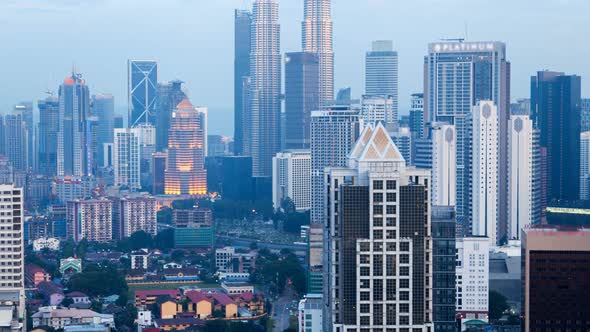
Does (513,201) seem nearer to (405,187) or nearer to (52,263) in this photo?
(52,263)

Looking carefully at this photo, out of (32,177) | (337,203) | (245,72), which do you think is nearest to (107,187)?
(32,177)

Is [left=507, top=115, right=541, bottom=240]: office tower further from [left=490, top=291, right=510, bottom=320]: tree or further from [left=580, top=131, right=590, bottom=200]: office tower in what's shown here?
[left=490, top=291, right=510, bottom=320]: tree

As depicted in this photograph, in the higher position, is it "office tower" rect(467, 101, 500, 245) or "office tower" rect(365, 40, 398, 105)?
"office tower" rect(365, 40, 398, 105)

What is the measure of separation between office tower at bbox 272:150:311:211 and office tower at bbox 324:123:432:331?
38305 millimetres

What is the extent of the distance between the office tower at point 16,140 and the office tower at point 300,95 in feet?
39.7

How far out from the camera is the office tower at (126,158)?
67.6m

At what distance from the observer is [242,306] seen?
1204 inches

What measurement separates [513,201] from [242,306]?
10374 mm

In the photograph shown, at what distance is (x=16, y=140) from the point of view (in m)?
67.2

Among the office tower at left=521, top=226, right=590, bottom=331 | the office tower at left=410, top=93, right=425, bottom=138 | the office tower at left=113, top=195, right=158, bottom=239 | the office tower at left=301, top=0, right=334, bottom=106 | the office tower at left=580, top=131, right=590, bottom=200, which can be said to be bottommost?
the office tower at left=113, top=195, right=158, bottom=239

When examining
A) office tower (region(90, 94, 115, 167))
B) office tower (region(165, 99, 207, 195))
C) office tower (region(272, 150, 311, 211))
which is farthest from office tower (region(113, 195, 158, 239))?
office tower (region(90, 94, 115, 167))

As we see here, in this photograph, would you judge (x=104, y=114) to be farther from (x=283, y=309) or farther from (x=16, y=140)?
(x=283, y=309)

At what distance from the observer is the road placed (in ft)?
92.0

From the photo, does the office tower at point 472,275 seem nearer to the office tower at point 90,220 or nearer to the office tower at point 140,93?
the office tower at point 90,220
